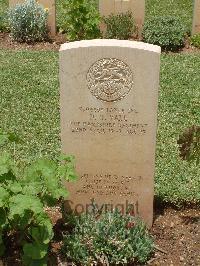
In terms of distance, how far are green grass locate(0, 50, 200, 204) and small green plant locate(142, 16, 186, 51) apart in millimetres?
327

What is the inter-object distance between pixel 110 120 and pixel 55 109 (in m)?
2.88

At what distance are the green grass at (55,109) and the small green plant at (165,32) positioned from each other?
0.33m

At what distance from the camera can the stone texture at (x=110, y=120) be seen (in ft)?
13.5

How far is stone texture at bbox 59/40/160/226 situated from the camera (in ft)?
13.5

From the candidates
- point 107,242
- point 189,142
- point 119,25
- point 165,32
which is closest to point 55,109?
point 119,25

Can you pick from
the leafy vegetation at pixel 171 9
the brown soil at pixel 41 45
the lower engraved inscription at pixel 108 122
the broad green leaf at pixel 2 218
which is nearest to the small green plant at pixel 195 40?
the brown soil at pixel 41 45

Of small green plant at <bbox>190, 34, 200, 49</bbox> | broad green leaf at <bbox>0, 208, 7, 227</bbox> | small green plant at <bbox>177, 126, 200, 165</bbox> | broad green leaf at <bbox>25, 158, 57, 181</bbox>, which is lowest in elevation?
broad green leaf at <bbox>0, 208, 7, 227</bbox>

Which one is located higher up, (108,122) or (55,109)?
(108,122)

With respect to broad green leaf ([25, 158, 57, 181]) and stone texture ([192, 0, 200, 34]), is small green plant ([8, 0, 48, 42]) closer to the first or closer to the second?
stone texture ([192, 0, 200, 34])

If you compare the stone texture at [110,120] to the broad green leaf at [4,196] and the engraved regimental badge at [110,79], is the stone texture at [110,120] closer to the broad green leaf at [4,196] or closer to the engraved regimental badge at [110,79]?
the engraved regimental badge at [110,79]

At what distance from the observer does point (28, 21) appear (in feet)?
31.2

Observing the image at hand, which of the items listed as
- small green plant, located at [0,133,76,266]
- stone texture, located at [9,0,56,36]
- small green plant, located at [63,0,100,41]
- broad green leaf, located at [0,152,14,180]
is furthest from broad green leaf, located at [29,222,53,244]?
stone texture, located at [9,0,56,36]

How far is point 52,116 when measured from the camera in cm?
693

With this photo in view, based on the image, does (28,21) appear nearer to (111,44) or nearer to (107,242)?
(111,44)
